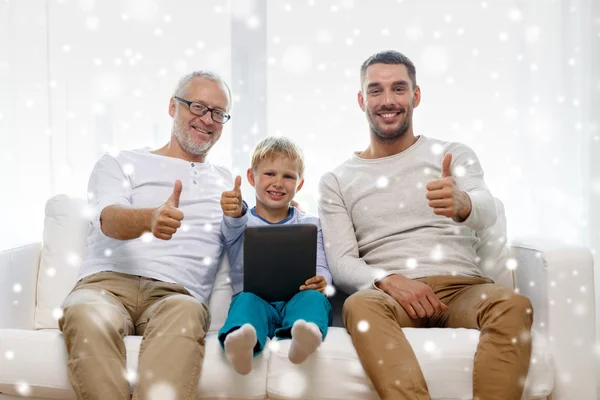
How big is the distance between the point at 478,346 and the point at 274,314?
533 mm

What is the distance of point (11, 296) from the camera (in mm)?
1684

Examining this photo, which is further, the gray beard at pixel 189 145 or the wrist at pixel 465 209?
the gray beard at pixel 189 145

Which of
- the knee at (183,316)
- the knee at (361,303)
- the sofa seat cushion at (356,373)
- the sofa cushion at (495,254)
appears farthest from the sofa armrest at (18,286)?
the sofa cushion at (495,254)

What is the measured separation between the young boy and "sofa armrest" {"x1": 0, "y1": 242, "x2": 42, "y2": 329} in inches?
24.4

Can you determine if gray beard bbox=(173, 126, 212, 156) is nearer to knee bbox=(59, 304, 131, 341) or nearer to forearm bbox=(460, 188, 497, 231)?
knee bbox=(59, 304, 131, 341)

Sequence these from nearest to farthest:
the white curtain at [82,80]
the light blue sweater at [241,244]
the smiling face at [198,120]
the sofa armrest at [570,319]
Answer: the sofa armrest at [570,319]
the light blue sweater at [241,244]
the smiling face at [198,120]
the white curtain at [82,80]

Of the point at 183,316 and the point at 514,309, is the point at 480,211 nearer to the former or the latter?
the point at 514,309

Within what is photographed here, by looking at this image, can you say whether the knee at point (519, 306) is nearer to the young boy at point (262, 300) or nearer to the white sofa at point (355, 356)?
the white sofa at point (355, 356)

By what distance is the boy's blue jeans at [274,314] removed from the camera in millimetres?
1381

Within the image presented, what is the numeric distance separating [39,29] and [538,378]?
6.88 feet

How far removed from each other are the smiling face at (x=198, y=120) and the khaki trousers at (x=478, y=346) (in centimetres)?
73

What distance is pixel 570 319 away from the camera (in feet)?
4.85

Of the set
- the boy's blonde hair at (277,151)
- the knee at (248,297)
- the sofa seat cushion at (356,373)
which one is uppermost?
the boy's blonde hair at (277,151)

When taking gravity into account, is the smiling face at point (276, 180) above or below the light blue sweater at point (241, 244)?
above
